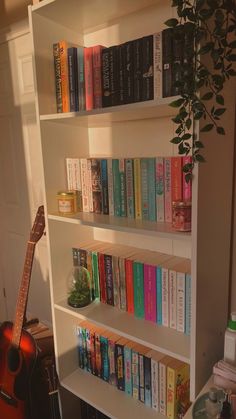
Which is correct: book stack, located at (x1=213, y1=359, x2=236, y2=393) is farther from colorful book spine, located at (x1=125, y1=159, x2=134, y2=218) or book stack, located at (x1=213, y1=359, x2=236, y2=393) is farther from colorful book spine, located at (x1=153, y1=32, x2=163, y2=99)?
colorful book spine, located at (x1=153, y1=32, x2=163, y2=99)

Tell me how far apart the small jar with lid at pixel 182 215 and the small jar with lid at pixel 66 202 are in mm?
434

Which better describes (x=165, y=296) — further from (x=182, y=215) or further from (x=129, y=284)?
(x=182, y=215)

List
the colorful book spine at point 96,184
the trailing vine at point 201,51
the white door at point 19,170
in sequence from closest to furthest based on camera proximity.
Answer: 1. the trailing vine at point 201,51
2. the colorful book spine at point 96,184
3. the white door at point 19,170

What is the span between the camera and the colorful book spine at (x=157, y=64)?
2.88 feet

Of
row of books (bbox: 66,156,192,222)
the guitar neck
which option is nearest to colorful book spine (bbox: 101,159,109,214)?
row of books (bbox: 66,156,192,222)

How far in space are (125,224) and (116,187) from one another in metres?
0.16

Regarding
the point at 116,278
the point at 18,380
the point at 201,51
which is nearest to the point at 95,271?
the point at 116,278

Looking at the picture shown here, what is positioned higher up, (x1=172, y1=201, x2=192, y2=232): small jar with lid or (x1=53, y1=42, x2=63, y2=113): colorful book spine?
(x1=53, y1=42, x2=63, y2=113): colorful book spine

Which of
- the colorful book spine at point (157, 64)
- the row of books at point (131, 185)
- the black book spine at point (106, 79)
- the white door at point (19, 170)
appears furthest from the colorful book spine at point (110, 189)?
the white door at point (19, 170)

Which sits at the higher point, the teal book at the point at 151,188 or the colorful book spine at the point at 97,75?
the colorful book spine at the point at 97,75

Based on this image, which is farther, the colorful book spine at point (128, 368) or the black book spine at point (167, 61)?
the colorful book spine at point (128, 368)

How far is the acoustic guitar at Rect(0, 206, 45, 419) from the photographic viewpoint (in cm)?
136

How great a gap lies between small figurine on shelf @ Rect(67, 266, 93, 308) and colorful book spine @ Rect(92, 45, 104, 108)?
2.14 feet

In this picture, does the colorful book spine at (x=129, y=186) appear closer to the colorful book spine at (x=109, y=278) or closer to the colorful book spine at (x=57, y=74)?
the colorful book spine at (x=109, y=278)
